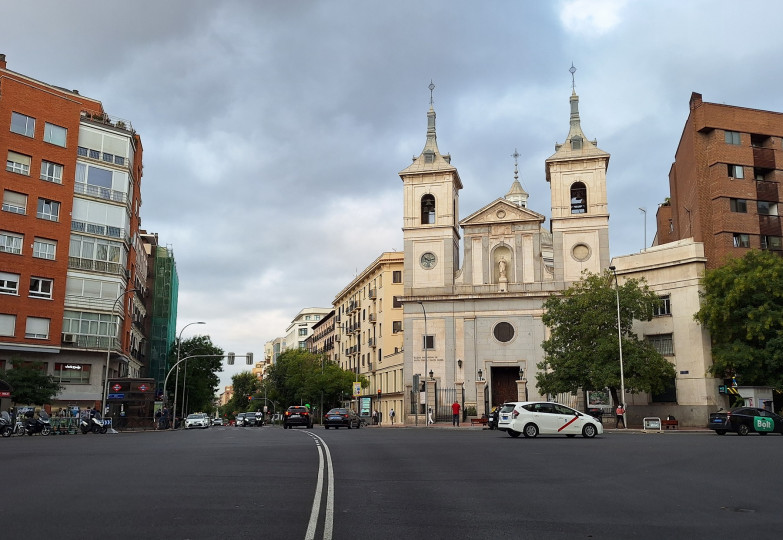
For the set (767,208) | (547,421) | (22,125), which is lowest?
(547,421)

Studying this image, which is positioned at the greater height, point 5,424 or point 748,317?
point 748,317

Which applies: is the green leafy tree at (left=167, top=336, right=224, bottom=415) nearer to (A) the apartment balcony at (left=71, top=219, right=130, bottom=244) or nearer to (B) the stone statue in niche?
(A) the apartment balcony at (left=71, top=219, right=130, bottom=244)

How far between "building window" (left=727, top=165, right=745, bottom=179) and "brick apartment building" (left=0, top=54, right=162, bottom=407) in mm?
40866

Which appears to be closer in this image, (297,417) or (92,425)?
(92,425)

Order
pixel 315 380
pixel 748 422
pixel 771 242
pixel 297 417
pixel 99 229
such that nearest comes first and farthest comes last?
pixel 748 422, pixel 771 242, pixel 297 417, pixel 99 229, pixel 315 380

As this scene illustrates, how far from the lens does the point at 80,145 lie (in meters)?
51.6

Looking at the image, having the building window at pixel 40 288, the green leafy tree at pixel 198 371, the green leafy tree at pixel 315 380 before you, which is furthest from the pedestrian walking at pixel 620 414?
the green leafy tree at pixel 198 371

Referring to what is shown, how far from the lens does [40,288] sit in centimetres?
4762

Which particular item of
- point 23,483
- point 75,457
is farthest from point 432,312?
point 23,483

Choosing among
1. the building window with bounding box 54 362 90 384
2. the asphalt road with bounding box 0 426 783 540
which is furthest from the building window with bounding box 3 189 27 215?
the asphalt road with bounding box 0 426 783 540

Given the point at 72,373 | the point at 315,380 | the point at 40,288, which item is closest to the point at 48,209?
the point at 40,288

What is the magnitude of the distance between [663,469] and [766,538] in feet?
24.6

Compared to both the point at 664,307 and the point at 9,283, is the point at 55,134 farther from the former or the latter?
A: the point at 664,307

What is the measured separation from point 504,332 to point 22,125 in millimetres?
39680
